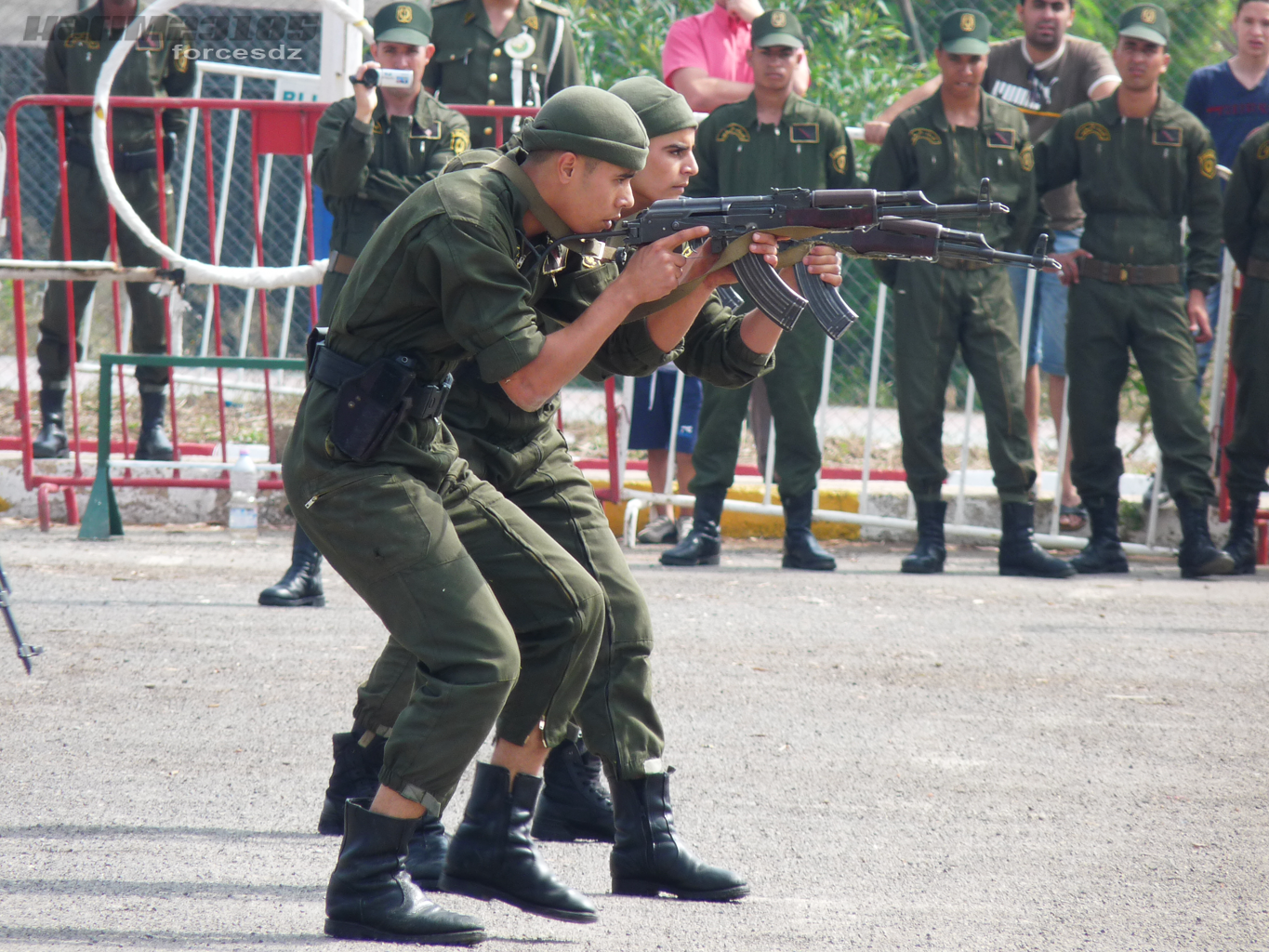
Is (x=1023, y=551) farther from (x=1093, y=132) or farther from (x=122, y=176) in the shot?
(x=122, y=176)

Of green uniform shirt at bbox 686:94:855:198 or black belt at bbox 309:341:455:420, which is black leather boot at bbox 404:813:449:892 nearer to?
black belt at bbox 309:341:455:420

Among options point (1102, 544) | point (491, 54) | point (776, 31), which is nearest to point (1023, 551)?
point (1102, 544)

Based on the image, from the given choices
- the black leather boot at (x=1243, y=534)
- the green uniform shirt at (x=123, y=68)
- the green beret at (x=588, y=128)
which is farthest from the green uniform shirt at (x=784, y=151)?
the green beret at (x=588, y=128)

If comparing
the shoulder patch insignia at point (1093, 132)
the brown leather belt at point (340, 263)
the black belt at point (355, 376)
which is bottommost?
the black belt at point (355, 376)

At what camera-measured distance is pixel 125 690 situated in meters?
4.85

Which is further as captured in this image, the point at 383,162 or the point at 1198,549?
the point at 1198,549

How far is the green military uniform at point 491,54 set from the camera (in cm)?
712

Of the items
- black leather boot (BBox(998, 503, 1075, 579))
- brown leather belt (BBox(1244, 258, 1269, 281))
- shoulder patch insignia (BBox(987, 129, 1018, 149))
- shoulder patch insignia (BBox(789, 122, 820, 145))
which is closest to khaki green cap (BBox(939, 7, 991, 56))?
shoulder patch insignia (BBox(987, 129, 1018, 149))

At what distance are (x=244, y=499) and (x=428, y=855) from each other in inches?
177

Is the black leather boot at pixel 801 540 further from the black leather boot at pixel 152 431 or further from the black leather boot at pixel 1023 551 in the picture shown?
the black leather boot at pixel 152 431

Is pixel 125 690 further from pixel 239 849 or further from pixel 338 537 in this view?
pixel 338 537

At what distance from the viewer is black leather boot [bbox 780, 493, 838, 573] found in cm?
708

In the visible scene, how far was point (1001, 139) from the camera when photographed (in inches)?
271

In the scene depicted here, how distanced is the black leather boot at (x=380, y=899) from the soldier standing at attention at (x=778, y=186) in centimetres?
416
